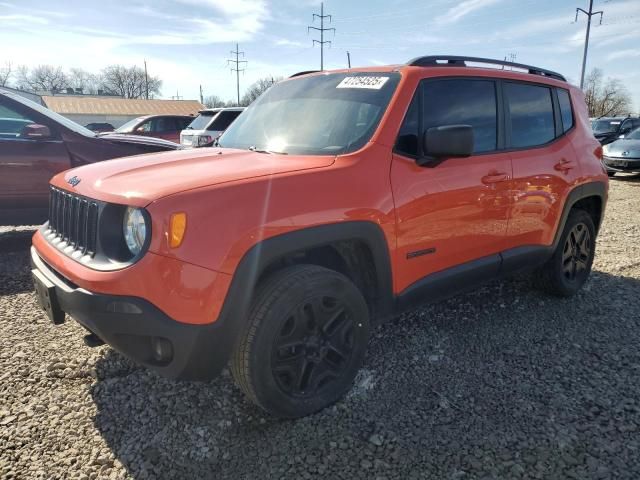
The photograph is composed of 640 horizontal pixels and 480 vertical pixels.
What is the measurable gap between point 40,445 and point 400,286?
197 centimetres

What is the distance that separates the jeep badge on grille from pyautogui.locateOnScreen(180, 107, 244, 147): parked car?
8.21 meters

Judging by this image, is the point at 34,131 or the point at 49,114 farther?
the point at 49,114

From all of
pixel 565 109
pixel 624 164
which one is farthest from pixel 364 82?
pixel 624 164

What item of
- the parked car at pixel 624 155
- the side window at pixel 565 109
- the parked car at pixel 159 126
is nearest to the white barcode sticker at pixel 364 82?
the side window at pixel 565 109

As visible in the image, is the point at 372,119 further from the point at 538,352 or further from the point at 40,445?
the point at 40,445

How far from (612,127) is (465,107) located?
656 inches

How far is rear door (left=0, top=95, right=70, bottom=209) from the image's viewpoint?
489cm

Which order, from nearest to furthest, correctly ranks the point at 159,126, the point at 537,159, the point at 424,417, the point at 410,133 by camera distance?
→ the point at 424,417 → the point at 410,133 → the point at 537,159 → the point at 159,126

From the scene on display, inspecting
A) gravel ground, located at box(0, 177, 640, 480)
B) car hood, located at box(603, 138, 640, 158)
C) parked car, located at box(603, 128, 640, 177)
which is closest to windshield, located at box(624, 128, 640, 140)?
parked car, located at box(603, 128, 640, 177)

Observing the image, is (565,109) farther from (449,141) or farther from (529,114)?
(449,141)

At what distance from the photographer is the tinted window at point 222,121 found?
1118 cm

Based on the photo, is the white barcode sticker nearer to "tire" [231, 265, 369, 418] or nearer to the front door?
the front door

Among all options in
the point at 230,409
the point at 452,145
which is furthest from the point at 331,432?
the point at 452,145

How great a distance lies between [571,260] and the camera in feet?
13.9
